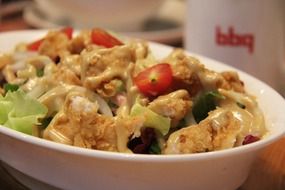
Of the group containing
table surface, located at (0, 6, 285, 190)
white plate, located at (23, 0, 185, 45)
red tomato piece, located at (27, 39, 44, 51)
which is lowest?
table surface, located at (0, 6, 285, 190)

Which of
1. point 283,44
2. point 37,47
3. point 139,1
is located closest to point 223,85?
point 37,47

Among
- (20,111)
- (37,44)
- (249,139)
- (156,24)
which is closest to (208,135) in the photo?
(249,139)

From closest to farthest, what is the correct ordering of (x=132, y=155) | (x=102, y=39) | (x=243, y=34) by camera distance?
(x=132, y=155) < (x=102, y=39) < (x=243, y=34)

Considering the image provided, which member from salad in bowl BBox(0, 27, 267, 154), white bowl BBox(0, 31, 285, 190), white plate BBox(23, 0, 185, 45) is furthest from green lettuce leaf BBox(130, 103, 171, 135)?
white plate BBox(23, 0, 185, 45)

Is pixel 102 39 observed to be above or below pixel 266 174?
above

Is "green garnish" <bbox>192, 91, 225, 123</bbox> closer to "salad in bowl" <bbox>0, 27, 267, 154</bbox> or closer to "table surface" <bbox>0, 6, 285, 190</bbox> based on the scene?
"salad in bowl" <bbox>0, 27, 267, 154</bbox>

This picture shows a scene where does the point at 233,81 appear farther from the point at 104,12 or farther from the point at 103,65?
the point at 104,12
